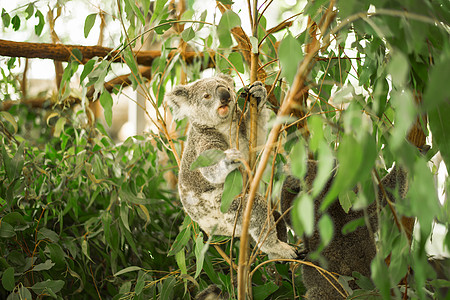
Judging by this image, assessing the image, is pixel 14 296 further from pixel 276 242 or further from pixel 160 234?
pixel 160 234

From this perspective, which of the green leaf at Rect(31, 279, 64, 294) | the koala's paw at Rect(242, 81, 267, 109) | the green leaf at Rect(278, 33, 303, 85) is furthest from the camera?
the green leaf at Rect(31, 279, 64, 294)

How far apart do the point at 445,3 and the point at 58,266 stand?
1619 mm

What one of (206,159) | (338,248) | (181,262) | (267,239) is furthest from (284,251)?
(206,159)

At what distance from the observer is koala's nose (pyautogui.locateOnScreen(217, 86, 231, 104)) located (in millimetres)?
1368

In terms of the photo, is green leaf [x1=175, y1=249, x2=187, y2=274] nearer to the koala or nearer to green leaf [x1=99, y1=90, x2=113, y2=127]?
the koala

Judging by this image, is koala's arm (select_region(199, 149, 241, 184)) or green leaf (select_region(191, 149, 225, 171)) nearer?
green leaf (select_region(191, 149, 225, 171))

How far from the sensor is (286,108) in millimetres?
586

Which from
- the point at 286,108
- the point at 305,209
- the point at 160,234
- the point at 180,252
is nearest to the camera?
the point at 305,209

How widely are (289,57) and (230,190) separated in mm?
350

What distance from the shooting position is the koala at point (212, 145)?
134cm

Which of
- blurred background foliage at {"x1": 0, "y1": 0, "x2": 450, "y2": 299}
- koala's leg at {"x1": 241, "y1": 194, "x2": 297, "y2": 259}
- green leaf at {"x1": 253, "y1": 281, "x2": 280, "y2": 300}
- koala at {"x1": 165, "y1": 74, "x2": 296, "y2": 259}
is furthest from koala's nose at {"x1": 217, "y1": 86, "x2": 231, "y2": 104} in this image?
green leaf at {"x1": 253, "y1": 281, "x2": 280, "y2": 300}

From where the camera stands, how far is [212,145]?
1414mm

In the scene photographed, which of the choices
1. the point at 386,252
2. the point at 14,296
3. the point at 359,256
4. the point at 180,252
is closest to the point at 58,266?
the point at 14,296

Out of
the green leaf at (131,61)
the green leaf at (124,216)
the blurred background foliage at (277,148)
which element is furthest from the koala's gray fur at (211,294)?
the green leaf at (131,61)
